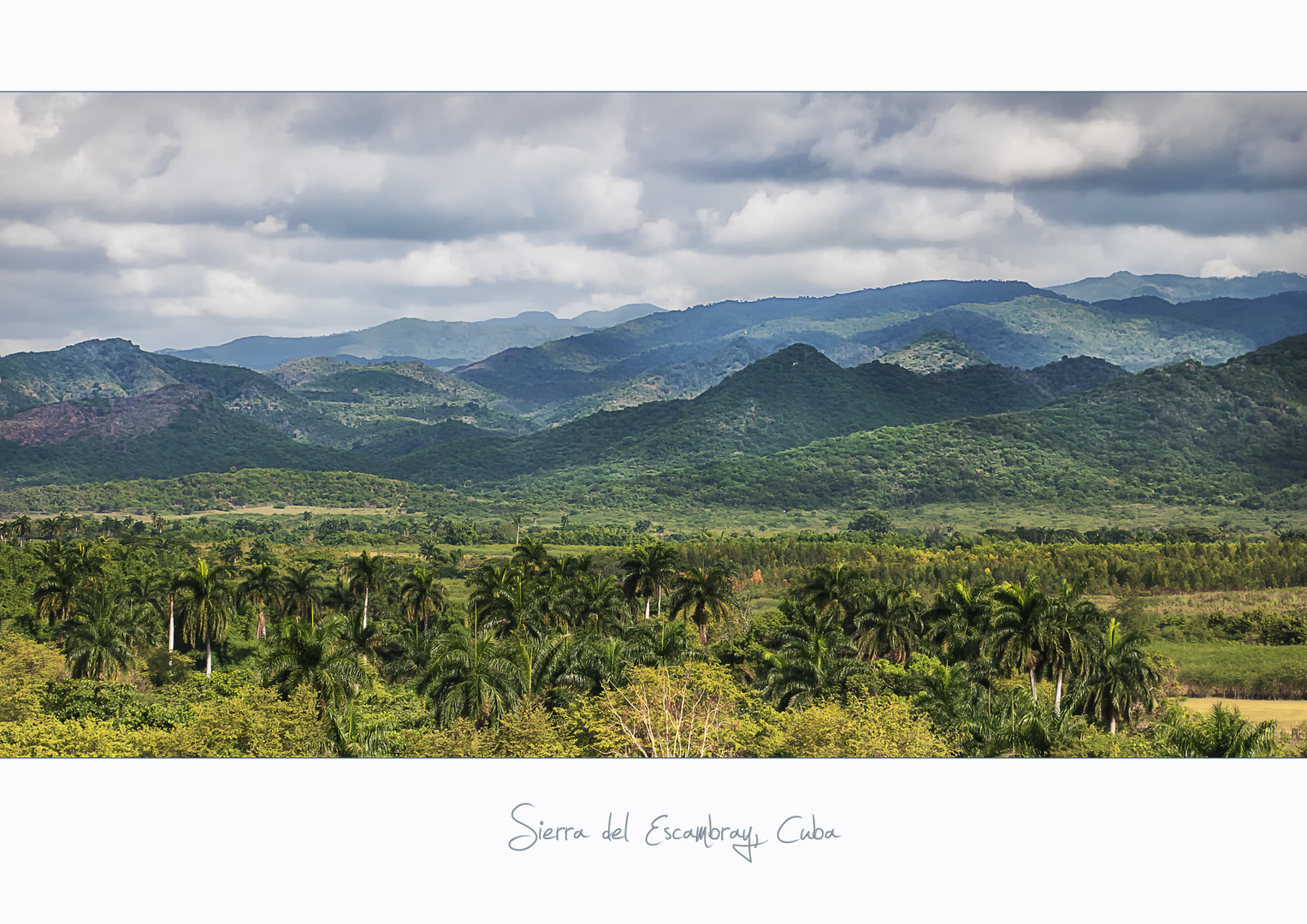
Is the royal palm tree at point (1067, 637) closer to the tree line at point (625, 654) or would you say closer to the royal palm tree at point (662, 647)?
the tree line at point (625, 654)

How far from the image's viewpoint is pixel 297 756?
Answer: 4581cm

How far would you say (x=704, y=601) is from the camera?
3376 inches

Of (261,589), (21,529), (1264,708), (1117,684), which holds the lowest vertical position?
(1264,708)

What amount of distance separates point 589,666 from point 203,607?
36430 millimetres

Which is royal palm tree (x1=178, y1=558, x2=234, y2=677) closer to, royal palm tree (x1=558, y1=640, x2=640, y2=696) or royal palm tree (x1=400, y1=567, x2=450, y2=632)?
royal palm tree (x1=400, y1=567, x2=450, y2=632)

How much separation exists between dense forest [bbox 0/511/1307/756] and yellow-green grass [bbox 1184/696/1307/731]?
1898 millimetres

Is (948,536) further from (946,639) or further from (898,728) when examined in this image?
(898,728)

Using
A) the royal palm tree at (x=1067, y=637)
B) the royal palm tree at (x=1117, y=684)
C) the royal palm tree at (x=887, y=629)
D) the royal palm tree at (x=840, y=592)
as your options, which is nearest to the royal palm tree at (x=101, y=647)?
the royal palm tree at (x=840, y=592)

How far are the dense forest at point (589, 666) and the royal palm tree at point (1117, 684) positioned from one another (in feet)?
0.44

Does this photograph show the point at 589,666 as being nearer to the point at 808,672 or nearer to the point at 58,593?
the point at 808,672

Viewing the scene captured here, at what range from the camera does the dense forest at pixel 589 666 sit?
48219 mm

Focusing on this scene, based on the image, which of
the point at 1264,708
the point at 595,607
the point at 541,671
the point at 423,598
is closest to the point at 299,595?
the point at 423,598

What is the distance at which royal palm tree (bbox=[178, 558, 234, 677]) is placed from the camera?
8125cm

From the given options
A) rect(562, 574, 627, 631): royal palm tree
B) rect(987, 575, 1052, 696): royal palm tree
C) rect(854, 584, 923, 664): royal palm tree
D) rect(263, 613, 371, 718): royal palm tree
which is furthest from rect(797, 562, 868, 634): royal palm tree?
rect(263, 613, 371, 718): royal palm tree
